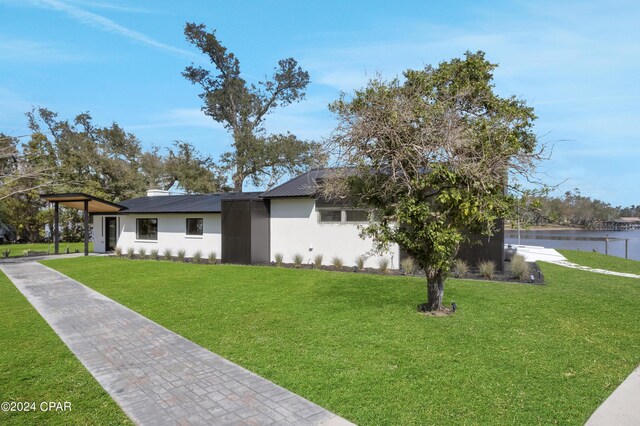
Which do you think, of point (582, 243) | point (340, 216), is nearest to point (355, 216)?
point (340, 216)

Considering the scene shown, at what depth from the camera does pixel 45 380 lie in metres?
4.77

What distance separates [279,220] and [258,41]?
718cm

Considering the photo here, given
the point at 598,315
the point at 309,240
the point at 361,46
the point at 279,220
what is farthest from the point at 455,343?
the point at 279,220

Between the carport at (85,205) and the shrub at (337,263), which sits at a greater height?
the carport at (85,205)

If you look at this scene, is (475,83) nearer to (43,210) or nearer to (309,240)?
(309,240)

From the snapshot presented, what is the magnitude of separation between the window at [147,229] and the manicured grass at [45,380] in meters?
14.2

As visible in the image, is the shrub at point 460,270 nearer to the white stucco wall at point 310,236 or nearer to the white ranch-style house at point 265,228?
the white ranch-style house at point 265,228

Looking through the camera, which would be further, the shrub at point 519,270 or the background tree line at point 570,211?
the shrub at point 519,270

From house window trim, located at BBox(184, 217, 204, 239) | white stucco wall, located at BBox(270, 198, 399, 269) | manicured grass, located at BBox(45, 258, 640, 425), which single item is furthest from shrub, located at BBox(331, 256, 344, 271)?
house window trim, located at BBox(184, 217, 204, 239)

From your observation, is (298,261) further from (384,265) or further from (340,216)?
(384,265)

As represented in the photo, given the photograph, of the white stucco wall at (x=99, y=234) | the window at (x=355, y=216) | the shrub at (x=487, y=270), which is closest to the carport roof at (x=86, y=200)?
the white stucco wall at (x=99, y=234)

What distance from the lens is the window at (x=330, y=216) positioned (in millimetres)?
15812

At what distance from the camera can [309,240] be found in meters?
16.3

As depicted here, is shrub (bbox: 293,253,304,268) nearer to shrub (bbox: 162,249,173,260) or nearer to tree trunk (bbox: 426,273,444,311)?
shrub (bbox: 162,249,173,260)
